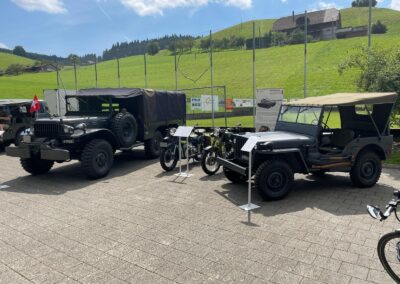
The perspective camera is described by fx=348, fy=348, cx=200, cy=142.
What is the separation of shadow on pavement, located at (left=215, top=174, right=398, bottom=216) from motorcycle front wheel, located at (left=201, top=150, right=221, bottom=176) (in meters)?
1.01

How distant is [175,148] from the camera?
9.30 metres

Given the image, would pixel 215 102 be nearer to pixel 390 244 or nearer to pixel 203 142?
pixel 203 142

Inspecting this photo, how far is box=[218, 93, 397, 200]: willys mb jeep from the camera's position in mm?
6301

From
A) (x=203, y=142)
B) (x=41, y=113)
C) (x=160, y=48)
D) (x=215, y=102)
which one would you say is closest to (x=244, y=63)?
(x=160, y=48)

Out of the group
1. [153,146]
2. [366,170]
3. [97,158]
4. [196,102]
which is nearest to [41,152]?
[97,158]

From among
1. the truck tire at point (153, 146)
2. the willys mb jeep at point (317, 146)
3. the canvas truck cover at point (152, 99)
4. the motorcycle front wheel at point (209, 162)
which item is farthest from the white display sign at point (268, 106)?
the willys mb jeep at point (317, 146)

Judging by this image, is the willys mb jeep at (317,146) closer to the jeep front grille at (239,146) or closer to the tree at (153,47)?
the jeep front grille at (239,146)

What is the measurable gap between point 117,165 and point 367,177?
655 cm

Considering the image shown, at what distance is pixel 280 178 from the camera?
→ 6332mm

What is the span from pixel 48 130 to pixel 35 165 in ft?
3.71

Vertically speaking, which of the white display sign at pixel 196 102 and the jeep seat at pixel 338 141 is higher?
the white display sign at pixel 196 102

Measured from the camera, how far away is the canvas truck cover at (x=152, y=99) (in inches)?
392

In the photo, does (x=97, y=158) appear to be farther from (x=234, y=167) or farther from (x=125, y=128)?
(x=234, y=167)

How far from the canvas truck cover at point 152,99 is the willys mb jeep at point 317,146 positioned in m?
3.86
